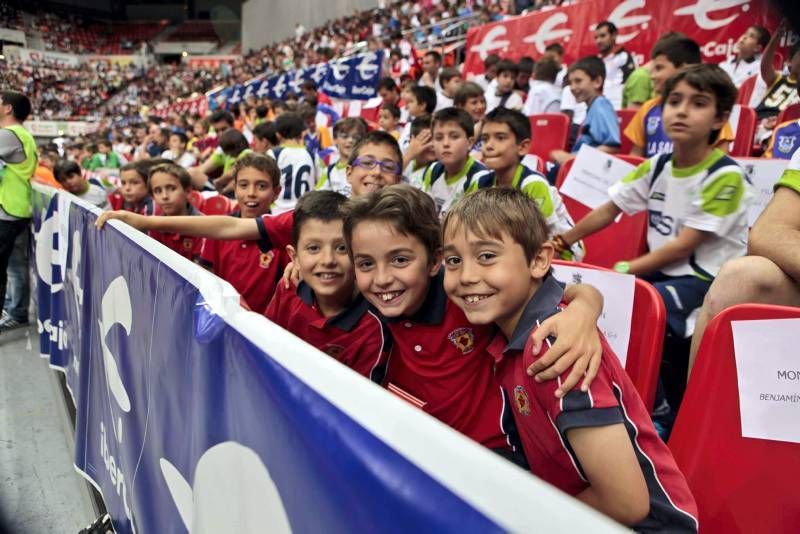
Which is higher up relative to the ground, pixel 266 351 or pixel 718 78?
pixel 718 78

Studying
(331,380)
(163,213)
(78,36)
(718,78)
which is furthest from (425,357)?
(78,36)

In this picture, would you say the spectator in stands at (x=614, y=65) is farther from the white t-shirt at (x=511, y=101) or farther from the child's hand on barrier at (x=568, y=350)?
the child's hand on barrier at (x=568, y=350)

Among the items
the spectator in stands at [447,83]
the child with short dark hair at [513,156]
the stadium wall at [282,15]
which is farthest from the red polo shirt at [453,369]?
the stadium wall at [282,15]

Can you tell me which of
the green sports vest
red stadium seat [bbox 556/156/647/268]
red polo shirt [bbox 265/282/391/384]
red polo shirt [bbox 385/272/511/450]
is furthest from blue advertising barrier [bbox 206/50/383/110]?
red polo shirt [bbox 385/272/511/450]

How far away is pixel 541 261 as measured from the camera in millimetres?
1354

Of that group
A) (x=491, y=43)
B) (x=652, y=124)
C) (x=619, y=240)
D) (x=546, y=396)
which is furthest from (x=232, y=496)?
(x=491, y=43)

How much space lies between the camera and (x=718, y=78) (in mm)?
2232

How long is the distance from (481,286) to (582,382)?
340mm

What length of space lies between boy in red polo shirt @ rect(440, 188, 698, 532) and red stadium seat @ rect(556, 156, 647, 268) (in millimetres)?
2253

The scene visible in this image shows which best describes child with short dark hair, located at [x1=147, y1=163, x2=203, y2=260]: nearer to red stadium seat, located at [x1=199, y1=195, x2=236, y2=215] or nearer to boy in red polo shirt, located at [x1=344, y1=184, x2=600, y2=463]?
red stadium seat, located at [x1=199, y1=195, x2=236, y2=215]

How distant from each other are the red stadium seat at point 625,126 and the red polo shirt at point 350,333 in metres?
3.64

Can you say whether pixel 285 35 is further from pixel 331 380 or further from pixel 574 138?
pixel 331 380

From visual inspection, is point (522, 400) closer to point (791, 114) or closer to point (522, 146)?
point (522, 146)

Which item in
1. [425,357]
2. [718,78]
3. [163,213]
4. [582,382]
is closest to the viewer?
[582,382]
